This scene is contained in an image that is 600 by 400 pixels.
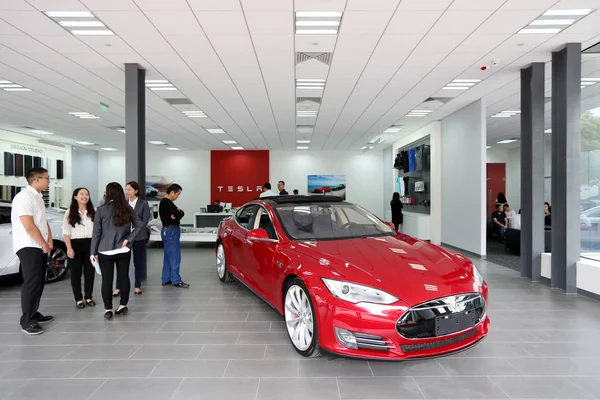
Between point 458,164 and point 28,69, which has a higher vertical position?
point 28,69

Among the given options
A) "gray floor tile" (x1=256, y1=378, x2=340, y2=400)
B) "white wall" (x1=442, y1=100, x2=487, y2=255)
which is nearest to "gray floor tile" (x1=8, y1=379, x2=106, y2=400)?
"gray floor tile" (x1=256, y1=378, x2=340, y2=400)

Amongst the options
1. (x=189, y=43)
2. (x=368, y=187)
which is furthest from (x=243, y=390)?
(x=368, y=187)

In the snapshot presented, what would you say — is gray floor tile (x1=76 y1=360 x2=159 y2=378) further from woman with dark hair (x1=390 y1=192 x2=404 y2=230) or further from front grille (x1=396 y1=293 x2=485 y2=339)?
woman with dark hair (x1=390 y1=192 x2=404 y2=230)

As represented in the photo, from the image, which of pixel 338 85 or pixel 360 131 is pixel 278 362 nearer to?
pixel 338 85

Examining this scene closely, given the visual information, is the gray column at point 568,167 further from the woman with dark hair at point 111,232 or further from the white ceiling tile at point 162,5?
the woman with dark hair at point 111,232

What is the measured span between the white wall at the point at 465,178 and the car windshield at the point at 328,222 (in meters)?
4.91

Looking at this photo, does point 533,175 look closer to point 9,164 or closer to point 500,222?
point 500,222

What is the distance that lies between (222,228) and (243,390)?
3254 mm

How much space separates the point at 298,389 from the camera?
243 cm

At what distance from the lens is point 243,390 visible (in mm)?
2428

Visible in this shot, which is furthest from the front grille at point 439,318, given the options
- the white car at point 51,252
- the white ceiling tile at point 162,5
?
the white car at point 51,252

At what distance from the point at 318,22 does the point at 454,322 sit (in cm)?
357

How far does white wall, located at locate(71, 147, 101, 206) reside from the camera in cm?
1542

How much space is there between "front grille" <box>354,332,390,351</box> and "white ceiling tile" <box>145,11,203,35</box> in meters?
3.79
